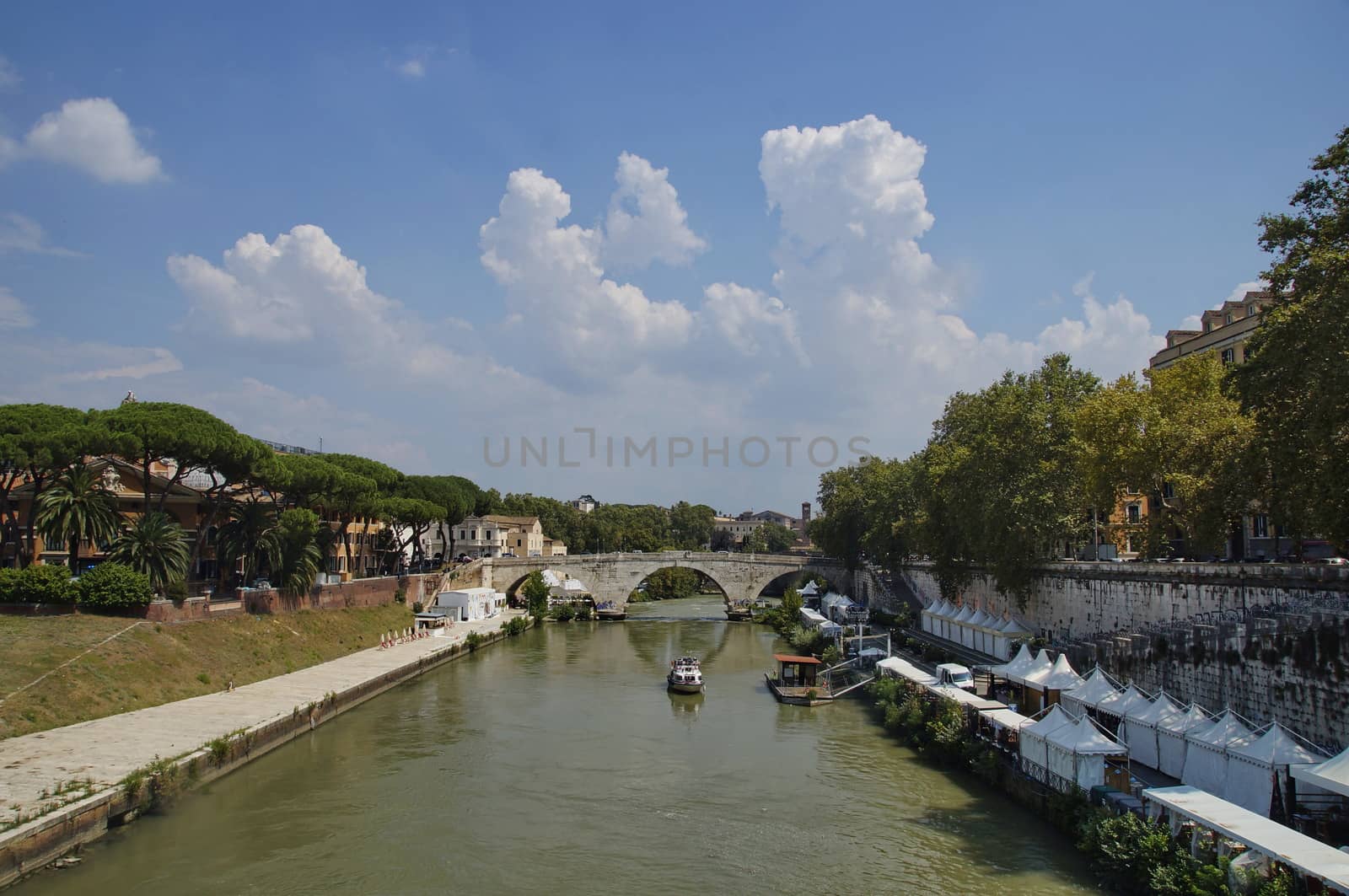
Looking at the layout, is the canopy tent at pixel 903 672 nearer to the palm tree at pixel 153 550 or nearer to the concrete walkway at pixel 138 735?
the concrete walkway at pixel 138 735

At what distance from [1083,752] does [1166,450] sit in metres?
14.5

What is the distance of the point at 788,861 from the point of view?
1852cm

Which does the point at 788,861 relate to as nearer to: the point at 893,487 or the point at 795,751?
the point at 795,751

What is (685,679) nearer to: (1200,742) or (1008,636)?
(1008,636)

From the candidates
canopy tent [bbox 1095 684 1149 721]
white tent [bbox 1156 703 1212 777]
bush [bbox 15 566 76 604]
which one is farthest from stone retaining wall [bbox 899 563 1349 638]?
bush [bbox 15 566 76 604]

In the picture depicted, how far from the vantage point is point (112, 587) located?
104 ft

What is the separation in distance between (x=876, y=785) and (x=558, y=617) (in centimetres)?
4936

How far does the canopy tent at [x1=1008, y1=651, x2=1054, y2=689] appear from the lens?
26.5 m

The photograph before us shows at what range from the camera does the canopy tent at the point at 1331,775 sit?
14836 millimetres

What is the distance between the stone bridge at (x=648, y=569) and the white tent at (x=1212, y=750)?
5585 centimetres

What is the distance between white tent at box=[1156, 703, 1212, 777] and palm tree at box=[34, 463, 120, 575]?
34937mm

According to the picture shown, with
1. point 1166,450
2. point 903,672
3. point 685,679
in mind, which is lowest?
point 685,679

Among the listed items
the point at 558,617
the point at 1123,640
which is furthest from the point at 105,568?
the point at 558,617

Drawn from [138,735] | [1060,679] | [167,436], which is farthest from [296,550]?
[1060,679]
